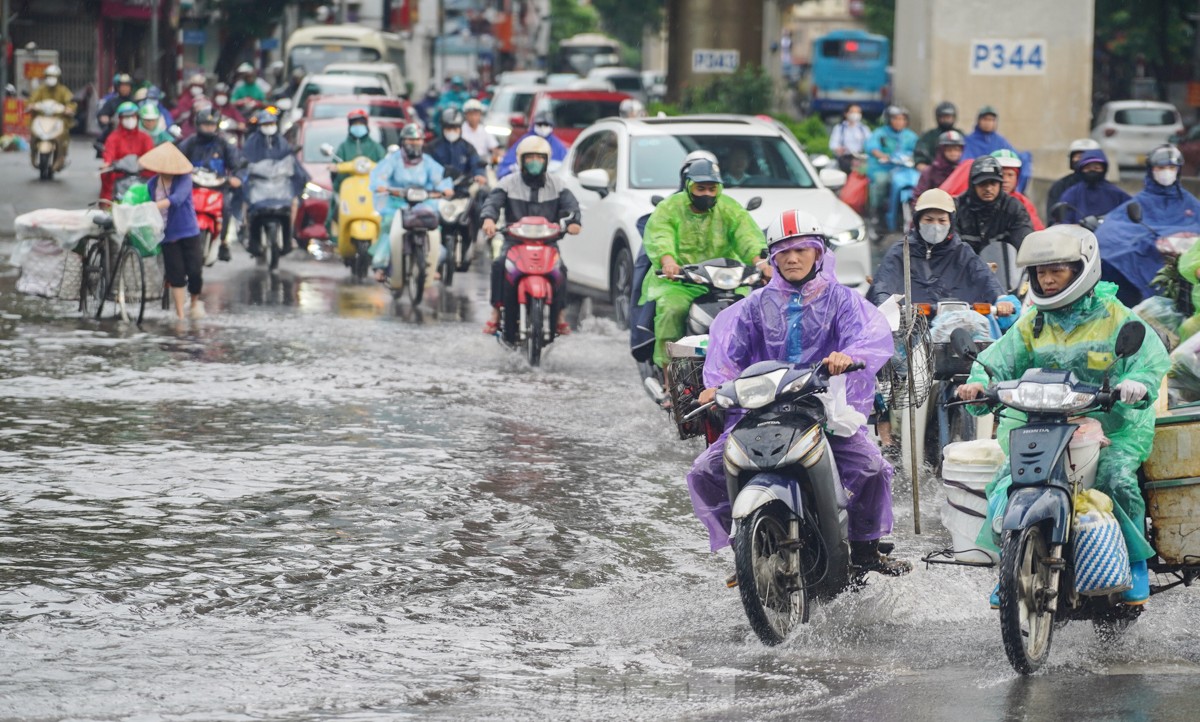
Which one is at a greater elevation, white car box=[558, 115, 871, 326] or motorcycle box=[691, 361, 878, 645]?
A: white car box=[558, 115, 871, 326]

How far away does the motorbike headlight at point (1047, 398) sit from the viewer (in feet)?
21.9

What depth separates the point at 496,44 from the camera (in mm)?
80688

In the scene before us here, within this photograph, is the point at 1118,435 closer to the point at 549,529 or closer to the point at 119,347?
the point at 549,529

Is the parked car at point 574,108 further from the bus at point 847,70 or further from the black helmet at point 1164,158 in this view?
the bus at point 847,70

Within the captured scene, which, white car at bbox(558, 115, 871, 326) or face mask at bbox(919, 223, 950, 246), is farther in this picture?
white car at bbox(558, 115, 871, 326)

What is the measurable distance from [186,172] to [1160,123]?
29.3 m

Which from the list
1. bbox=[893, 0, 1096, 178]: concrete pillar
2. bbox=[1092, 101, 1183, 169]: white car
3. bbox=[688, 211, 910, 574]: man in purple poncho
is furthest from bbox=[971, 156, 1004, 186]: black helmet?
bbox=[1092, 101, 1183, 169]: white car

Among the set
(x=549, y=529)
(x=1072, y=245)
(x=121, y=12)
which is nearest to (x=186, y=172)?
(x=549, y=529)

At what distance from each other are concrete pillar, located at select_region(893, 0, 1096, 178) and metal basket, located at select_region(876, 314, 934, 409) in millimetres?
20409

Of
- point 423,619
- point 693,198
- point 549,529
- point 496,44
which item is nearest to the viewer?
point 423,619

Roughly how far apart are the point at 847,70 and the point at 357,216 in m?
43.6

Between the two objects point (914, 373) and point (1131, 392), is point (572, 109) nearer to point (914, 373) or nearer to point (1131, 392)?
point (914, 373)

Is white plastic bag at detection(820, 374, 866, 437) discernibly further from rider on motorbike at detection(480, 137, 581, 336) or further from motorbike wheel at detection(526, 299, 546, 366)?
rider on motorbike at detection(480, 137, 581, 336)

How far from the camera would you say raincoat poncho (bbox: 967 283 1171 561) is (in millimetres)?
6930
